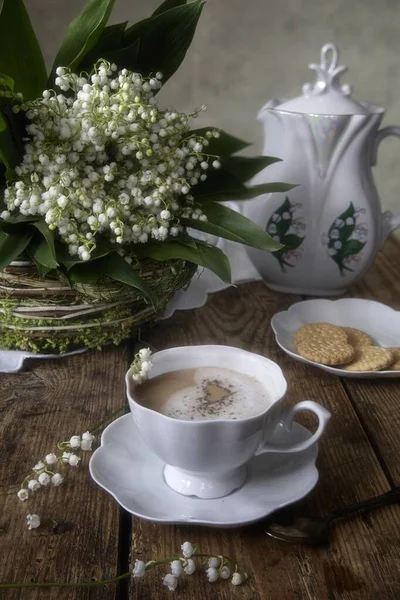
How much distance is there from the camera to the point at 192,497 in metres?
0.49

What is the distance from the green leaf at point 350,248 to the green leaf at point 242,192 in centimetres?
15

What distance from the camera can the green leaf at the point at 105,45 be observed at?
71 cm

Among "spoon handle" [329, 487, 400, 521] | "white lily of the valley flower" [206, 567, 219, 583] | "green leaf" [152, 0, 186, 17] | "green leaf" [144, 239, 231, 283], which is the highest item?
"green leaf" [152, 0, 186, 17]

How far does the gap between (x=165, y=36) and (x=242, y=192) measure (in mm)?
198

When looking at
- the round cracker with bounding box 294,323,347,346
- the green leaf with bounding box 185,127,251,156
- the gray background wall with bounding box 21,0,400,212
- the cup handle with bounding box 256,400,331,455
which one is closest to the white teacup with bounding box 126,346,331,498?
the cup handle with bounding box 256,400,331,455

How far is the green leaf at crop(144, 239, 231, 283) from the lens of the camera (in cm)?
68

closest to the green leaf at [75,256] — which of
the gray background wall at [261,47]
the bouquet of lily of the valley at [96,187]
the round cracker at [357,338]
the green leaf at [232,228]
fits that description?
the bouquet of lily of the valley at [96,187]

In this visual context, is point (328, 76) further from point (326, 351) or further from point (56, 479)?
point (56, 479)

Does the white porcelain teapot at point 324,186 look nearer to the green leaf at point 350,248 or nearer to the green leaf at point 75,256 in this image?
the green leaf at point 350,248

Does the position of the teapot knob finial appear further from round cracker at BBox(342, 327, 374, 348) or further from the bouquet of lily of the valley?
round cracker at BBox(342, 327, 374, 348)

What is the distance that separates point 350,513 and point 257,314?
1.33 ft

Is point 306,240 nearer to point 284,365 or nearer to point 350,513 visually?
point 284,365

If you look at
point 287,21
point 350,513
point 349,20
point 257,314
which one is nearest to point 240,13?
point 287,21

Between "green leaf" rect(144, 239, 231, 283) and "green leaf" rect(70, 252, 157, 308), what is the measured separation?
1.7 inches
